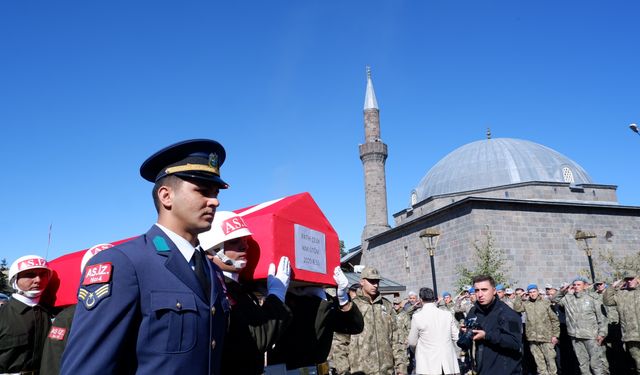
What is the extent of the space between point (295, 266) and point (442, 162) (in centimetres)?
4059

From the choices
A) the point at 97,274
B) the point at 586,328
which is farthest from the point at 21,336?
the point at 586,328

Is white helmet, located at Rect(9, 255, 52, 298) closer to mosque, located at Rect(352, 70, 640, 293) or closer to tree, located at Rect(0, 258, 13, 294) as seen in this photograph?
mosque, located at Rect(352, 70, 640, 293)

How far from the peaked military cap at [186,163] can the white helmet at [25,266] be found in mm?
2670

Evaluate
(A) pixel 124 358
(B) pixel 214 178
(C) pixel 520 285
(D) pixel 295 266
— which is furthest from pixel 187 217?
(C) pixel 520 285

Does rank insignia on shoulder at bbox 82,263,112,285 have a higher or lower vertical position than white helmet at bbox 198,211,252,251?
lower

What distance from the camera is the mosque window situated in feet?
115

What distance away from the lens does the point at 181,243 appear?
2199 mm

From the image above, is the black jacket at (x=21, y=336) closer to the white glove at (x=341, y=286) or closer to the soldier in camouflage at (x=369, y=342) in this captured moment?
the white glove at (x=341, y=286)

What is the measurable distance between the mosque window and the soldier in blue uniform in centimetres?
3809

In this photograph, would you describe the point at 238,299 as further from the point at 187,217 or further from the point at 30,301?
the point at 30,301

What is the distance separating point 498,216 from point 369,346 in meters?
20.6

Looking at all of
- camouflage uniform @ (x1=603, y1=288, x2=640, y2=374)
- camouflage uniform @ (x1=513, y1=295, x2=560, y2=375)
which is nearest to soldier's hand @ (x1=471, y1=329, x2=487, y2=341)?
camouflage uniform @ (x1=603, y1=288, x2=640, y2=374)

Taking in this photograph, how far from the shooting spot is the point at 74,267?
4555 millimetres

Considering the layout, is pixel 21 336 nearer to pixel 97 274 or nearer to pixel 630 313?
pixel 97 274
